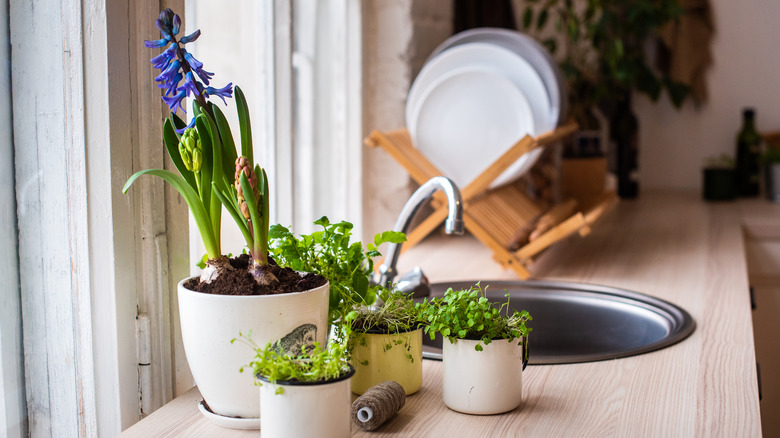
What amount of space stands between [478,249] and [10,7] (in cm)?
129

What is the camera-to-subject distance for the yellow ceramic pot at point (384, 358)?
2.80 ft

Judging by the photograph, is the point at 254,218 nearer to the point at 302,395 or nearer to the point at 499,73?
the point at 302,395

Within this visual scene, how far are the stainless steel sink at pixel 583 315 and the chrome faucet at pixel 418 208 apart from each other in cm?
13

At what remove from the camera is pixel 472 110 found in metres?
1.60

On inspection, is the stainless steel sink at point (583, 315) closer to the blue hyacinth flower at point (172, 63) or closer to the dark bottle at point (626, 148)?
the blue hyacinth flower at point (172, 63)

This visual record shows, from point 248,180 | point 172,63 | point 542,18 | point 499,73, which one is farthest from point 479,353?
point 542,18

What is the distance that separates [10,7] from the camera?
796 mm

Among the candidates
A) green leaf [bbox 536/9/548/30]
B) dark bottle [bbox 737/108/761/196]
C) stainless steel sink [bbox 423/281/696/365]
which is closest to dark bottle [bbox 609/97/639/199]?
dark bottle [bbox 737/108/761/196]

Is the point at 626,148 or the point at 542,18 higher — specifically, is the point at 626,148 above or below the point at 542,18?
below

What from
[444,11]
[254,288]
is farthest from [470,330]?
[444,11]

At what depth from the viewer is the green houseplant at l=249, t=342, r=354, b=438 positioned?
2.20 feet

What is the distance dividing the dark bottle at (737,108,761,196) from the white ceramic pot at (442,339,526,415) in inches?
84.6

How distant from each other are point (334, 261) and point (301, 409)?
0.81ft

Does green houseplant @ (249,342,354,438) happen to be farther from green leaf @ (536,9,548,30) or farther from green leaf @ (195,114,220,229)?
green leaf @ (536,9,548,30)
